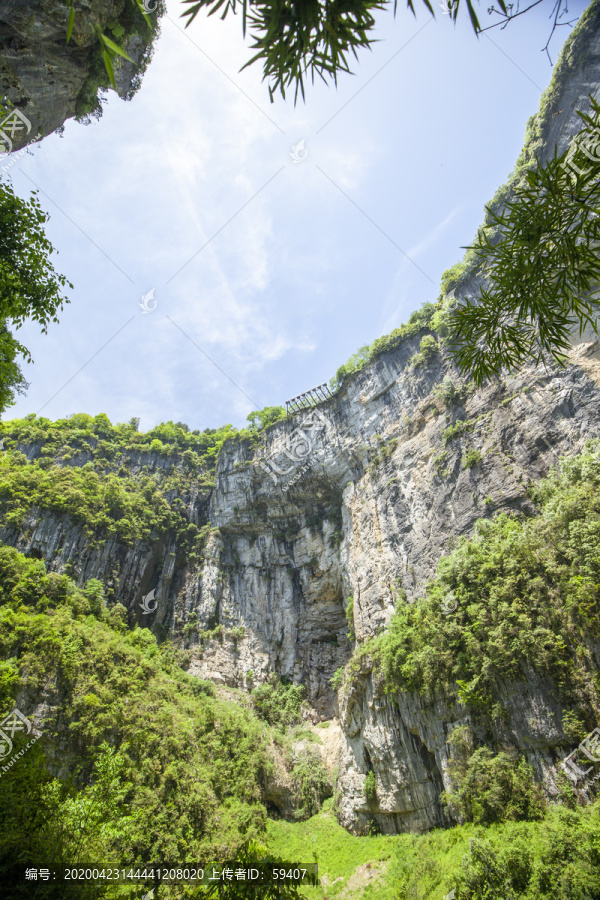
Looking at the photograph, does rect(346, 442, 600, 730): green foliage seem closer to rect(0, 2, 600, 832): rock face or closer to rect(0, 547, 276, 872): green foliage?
rect(0, 2, 600, 832): rock face

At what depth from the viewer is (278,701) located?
2642 cm

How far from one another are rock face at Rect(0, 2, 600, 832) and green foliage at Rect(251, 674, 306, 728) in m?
0.96

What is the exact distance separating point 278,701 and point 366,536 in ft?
Result: 38.6

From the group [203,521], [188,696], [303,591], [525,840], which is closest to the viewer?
[525,840]

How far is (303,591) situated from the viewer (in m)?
30.8

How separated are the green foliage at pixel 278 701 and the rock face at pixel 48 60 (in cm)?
2798

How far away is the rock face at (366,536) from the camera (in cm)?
1585

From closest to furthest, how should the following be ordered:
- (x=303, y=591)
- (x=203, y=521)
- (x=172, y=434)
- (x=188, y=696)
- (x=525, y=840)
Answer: (x=525, y=840)
(x=188, y=696)
(x=303, y=591)
(x=203, y=521)
(x=172, y=434)

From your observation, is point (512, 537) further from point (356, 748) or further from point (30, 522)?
point (30, 522)

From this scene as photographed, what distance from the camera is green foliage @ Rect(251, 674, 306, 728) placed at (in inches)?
1006

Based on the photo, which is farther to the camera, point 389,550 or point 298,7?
point 389,550

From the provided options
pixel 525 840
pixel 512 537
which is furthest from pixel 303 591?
pixel 525 840

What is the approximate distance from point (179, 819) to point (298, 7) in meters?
21.3

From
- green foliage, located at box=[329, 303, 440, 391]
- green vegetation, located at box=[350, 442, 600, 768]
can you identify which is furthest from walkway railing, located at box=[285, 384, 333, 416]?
green vegetation, located at box=[350, 442, 600, 768]
